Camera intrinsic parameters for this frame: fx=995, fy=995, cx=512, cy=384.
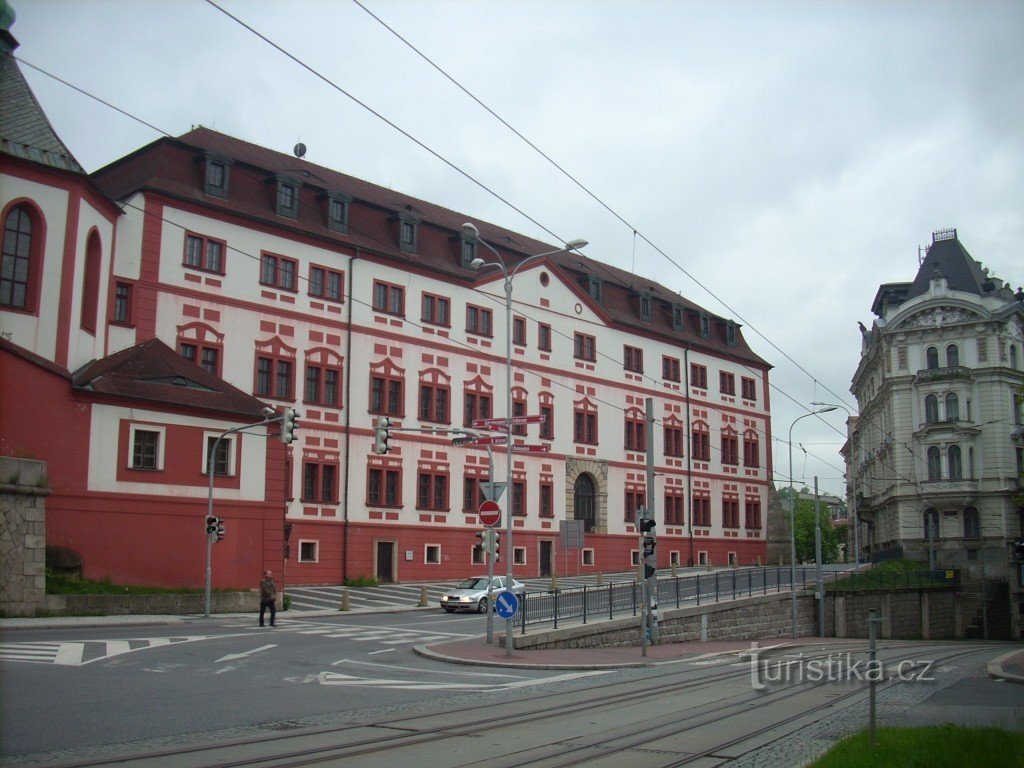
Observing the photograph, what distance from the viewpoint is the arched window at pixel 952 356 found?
64375 mm

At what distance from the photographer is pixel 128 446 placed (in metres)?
32.1

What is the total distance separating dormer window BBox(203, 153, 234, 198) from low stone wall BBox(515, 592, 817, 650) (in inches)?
981

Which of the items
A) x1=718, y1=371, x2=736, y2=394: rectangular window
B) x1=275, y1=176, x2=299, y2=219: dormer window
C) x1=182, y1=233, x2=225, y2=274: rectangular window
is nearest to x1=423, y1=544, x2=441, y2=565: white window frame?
x1=182, y1=233, x2=225, y2=274: rectangular window

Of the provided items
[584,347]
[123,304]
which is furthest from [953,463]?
[123,304]

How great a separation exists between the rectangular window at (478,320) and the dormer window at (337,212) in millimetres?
8329

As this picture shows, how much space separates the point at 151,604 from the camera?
29.3m

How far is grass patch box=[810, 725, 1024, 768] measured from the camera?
8680mm

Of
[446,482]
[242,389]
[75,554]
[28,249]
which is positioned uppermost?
[28,249]

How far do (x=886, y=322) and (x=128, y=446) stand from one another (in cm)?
5274

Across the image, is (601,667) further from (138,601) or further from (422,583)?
(422,583)

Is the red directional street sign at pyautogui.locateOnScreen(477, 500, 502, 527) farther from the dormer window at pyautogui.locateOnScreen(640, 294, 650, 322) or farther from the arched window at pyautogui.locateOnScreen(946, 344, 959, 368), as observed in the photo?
the arched window at pyautogui.locateOnScreen(946, 344, 959, 368)

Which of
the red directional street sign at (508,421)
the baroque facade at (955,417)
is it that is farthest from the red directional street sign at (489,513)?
the baroque facade at (955,417)

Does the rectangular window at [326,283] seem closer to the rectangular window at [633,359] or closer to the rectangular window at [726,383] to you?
the rectangular window at [633,359]

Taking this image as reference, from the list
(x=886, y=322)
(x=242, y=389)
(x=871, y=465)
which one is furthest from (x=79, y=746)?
(x=871, y=465)
